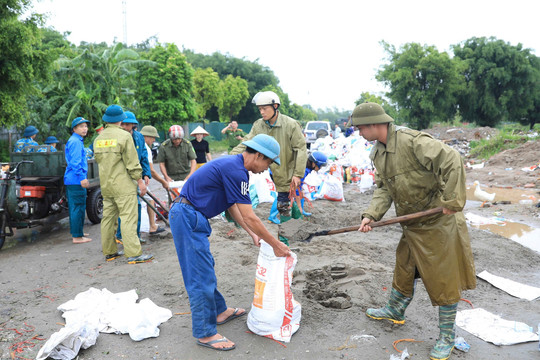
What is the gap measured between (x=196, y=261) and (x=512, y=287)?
330cm

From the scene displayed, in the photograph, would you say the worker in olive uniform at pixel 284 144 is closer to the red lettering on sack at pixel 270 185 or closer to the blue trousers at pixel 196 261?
the blue trousers at pixel 196 261

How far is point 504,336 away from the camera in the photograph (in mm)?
3182

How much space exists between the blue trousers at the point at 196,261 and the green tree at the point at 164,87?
18.3 m

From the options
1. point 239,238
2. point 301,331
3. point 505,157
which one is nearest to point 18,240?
point 239,238

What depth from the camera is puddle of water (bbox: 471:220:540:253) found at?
6305mm

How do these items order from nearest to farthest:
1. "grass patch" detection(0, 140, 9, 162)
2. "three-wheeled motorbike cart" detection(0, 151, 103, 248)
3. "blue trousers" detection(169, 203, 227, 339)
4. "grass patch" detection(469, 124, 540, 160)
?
"blue trousers" detection(169, 203, 227, 339) → "three-wheeled motorbike cart" detection(0, 151, 103, 248) → "grass patch" detection(0, 140, 9, 162) → "grass patch" detection(469, 124, 540, 160)

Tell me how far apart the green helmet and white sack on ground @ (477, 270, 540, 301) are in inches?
95.5

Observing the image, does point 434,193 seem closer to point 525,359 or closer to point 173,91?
point 525,359

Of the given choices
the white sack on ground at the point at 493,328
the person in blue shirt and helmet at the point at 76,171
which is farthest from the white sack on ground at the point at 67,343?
→ the person in blue shirt and helmet at the point at 76,171

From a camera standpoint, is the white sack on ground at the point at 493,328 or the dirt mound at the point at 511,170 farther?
the dirt mound at the point at 511,170

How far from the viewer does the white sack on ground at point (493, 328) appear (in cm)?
315

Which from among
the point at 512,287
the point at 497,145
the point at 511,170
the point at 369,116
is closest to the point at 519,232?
the point at 512,287

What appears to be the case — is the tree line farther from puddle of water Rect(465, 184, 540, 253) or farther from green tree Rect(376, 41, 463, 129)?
puddle of water Rect(465, 184, 540, 253)

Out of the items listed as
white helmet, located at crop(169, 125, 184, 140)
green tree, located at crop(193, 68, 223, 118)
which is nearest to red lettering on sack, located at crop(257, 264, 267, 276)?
white helmet, located at crop(169, 125, 184, 140)
